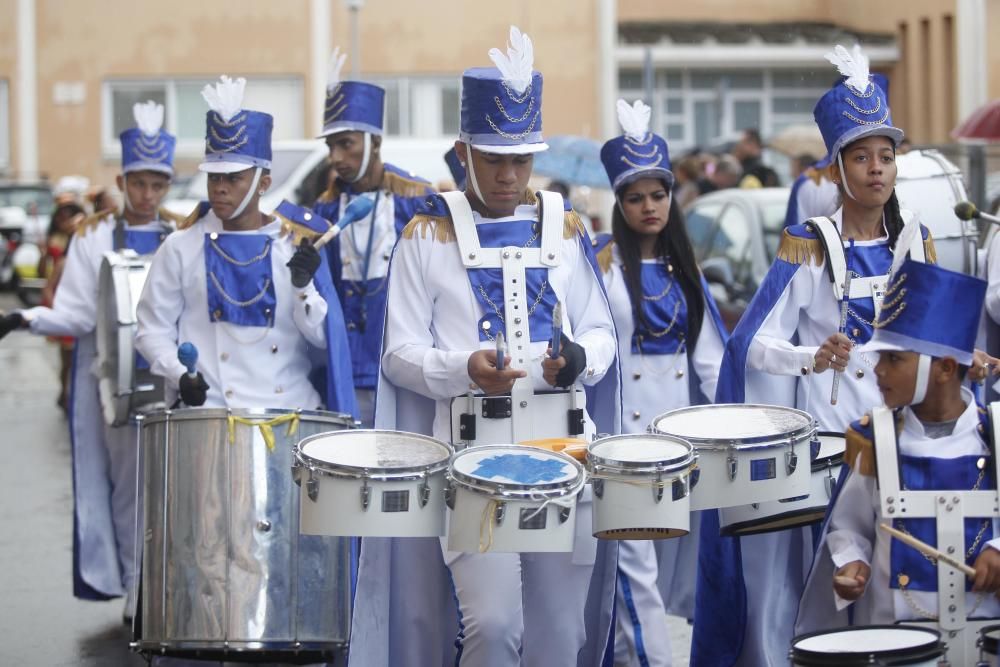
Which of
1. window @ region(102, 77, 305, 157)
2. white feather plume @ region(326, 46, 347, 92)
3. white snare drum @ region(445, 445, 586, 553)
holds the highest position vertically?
window @ region(102, 77, 305, 157)

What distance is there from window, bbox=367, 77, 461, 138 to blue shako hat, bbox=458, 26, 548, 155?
27.2m

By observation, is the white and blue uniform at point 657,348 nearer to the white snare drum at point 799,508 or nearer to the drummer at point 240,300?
the drummer at point 240,300

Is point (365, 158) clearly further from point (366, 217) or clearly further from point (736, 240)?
point (736, 240)

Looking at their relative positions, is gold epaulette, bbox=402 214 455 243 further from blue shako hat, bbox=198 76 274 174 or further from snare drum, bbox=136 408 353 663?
blue shako hat, bbox=198 76 274 174

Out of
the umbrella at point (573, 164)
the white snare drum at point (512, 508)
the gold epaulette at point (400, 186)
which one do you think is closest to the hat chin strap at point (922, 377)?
the white snare drum at point (512, 508)

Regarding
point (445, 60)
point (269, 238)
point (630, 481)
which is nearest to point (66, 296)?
point (269, 238)

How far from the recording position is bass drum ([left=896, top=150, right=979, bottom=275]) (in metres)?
8.07

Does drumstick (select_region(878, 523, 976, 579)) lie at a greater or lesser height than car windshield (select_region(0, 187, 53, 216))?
lesser

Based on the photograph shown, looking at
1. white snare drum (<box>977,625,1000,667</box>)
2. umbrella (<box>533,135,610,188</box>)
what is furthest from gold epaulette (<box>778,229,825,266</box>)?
umbrella (<box>533,135,610,188</box>)

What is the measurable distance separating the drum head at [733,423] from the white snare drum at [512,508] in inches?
19.5

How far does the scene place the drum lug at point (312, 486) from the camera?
5156 mm

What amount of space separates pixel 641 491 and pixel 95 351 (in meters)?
4.67

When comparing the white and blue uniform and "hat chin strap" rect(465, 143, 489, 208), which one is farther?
the white and blue uniform

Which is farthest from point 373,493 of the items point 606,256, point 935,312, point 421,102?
point 421,102
